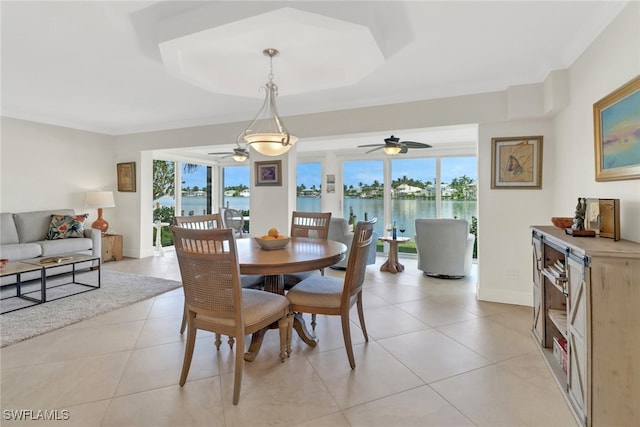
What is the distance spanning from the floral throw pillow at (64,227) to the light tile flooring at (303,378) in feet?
7.92

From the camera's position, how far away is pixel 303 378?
201cm

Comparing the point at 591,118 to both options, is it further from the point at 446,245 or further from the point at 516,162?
the point at 446,245

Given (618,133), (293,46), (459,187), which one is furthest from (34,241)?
(459,187)

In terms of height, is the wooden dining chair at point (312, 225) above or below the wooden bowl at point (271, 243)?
above

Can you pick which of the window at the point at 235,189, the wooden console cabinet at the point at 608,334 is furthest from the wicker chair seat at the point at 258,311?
the window at the point at 235,189

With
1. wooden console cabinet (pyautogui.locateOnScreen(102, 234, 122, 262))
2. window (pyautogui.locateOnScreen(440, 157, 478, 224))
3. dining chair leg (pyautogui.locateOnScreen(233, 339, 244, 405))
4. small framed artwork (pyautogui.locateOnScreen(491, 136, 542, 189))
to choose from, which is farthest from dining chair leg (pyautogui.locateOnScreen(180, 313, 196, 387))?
window (pyautogui.locateOnScreen(440, 157, 478, 224))

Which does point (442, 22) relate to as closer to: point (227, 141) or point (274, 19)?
point (274, 19)

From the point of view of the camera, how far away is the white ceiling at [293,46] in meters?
2.03

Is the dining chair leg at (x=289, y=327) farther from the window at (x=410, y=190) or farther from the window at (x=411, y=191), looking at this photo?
the window at (x=411, y=191)

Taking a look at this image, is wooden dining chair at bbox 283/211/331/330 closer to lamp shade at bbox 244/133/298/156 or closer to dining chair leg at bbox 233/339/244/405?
lamp shade at bbox 244/133/298/156

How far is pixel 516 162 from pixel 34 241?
6392mm

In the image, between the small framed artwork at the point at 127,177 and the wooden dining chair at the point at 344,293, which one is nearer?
the wooden dining chair at the point at 344,293

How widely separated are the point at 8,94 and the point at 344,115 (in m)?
4.09

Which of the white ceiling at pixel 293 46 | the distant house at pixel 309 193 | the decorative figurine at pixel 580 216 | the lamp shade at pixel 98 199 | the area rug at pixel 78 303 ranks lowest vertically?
the area rug at pixel 78 303
